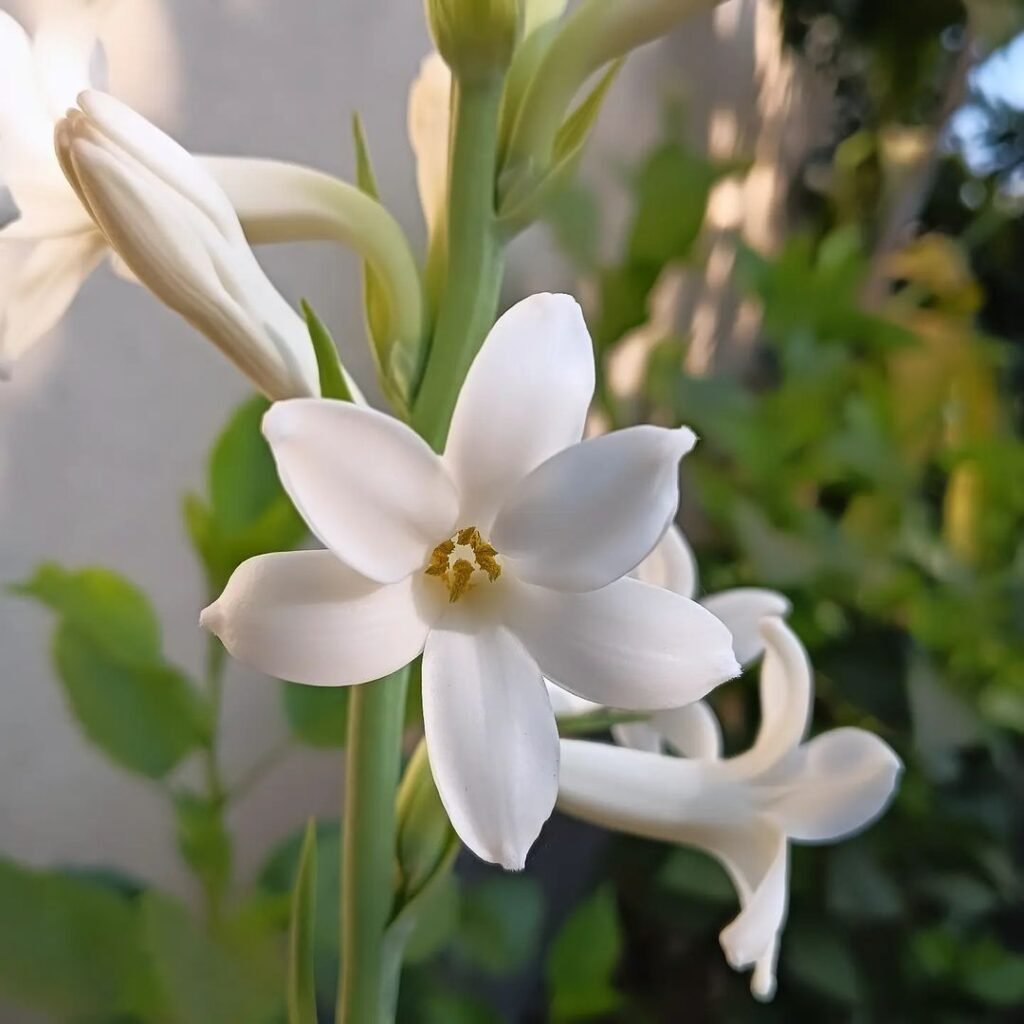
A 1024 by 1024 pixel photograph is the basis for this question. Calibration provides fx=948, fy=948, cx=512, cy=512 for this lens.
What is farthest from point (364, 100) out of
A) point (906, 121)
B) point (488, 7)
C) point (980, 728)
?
point (906, 121)

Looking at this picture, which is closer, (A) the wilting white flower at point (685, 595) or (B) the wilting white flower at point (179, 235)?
(B) the wilting white flower at point (179, 235)

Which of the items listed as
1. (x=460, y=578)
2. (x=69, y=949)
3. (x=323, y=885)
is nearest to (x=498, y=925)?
(x=323, y=885)

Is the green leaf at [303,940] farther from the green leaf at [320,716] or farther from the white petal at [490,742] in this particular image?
the green leaf at [320,716]

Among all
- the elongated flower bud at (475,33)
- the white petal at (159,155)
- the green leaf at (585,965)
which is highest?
the elongated flower bud at (475,33)

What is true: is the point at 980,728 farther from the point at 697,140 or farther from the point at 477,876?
the point at 697,140

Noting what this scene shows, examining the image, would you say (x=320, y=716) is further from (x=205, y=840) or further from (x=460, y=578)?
(x=460, y=578)

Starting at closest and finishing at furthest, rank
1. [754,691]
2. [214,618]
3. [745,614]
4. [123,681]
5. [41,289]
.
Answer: [214,618] → [41,289] → [745,614] → [123,681] → [754,691]

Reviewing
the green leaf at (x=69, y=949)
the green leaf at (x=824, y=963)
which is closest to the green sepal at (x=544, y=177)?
the green leaf at (x=69, y=949)
